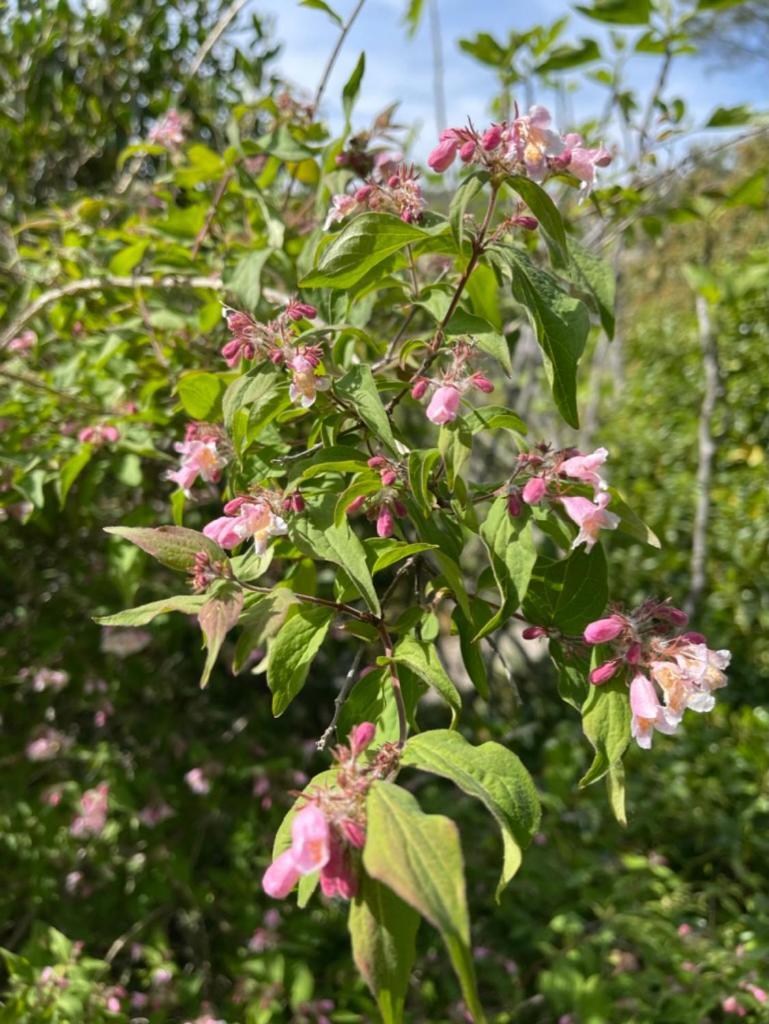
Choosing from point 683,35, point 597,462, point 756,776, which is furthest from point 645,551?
point 597,462

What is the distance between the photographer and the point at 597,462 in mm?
923

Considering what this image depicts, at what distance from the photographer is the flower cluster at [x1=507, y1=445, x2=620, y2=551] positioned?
2.97 ft

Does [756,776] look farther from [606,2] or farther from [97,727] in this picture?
[606,2]

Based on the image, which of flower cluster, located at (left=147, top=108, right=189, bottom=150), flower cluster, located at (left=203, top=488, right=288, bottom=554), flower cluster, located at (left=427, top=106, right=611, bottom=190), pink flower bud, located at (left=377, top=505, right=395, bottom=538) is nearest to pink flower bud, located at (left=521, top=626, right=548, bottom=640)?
pink flower bud, located at (left=377, top=505, right=395, bottom=538)

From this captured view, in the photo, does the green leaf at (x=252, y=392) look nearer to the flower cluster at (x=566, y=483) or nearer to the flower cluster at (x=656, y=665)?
the flower cluster at (x=566, y=483)

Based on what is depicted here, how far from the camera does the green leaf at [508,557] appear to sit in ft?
2.88

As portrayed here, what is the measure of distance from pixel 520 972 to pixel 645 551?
6.13ft

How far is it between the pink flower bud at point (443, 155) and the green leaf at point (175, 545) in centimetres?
53

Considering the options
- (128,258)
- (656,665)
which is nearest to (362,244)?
(656,665)

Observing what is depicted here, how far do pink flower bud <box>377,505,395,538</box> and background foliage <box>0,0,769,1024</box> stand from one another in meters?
0.35

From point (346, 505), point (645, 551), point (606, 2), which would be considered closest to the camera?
point (346, 505)

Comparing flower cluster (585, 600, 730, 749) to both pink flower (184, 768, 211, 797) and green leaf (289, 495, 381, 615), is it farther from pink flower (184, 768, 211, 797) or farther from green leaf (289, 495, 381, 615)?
pink flower (184, 768, 211, 797)

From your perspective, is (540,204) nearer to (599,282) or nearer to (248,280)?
(599,282)

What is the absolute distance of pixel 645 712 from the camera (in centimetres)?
81
